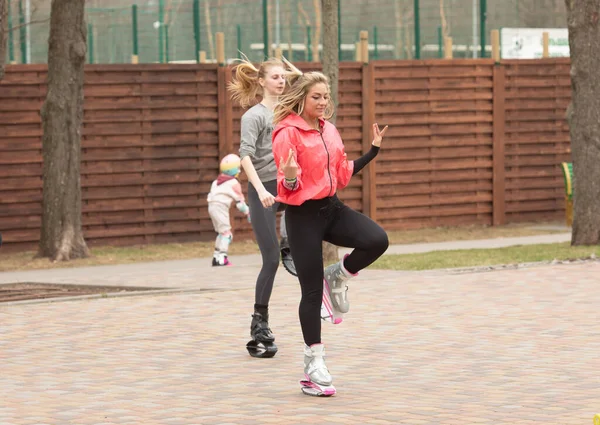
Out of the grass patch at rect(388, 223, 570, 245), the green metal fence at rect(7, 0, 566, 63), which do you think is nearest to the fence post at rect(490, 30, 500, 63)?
the green metal fence at rect(7, 0, 566, 63)

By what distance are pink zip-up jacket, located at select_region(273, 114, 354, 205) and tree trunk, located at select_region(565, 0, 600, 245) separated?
9458 millimetres

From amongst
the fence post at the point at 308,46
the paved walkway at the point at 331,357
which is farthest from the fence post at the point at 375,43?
the paved walkway at the point at 331,357

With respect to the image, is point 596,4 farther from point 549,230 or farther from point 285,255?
point 285,255

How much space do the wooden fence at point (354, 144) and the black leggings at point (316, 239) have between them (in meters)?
10.4

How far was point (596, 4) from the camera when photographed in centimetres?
1692

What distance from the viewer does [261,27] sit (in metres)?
22.9

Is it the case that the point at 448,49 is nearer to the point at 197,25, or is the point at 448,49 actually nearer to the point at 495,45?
the point at 495,45

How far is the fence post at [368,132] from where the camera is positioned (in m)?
20.6

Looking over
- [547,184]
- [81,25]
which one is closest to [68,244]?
[81,25]

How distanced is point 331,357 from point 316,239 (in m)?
1.33

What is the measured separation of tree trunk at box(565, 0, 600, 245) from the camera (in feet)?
55.9

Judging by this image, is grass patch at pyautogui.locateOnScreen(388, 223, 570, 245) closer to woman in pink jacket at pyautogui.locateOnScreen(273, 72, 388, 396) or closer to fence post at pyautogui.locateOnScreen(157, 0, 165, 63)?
fence post at pyautogui.locateOnScreen(157, 0, 165, 63)

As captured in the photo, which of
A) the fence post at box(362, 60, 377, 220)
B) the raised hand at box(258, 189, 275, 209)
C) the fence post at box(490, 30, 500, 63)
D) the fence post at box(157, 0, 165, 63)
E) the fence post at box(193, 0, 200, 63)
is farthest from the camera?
the fence post at box(157, 0, 165, 63)

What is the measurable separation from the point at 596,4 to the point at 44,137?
6816 mm
